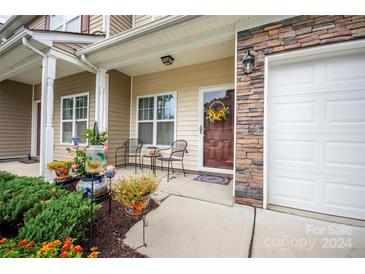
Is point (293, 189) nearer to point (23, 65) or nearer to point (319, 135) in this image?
point (319, 135)

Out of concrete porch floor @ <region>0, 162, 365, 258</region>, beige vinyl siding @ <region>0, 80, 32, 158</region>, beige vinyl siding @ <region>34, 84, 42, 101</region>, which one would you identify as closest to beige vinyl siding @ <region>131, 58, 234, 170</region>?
concrete porch floor @ <region>0, 162, 365, 258</region>

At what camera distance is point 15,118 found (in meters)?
5.40

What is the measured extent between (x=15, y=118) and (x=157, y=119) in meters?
4.95

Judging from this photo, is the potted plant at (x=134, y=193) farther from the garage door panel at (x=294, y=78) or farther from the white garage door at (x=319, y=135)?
the garage door panel at (x=294, y=78)

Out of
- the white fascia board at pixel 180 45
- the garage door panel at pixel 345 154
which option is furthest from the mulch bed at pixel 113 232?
the white fascia board at pixel 180 45

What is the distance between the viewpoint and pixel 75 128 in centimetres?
470

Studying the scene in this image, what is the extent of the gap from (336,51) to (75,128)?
18.6 ft

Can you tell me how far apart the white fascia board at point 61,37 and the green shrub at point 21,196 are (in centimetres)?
256

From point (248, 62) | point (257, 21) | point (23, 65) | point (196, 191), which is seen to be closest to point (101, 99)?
point (23, 65)

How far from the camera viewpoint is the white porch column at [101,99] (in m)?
3.89

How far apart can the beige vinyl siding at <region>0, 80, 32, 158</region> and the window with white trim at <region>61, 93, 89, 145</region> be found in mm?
1840

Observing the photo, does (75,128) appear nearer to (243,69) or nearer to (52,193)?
(52,193)

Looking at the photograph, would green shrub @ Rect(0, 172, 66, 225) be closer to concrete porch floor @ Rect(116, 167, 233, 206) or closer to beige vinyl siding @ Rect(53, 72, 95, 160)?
concrete porch floor @ Rect(116, 167, 233, 206)
